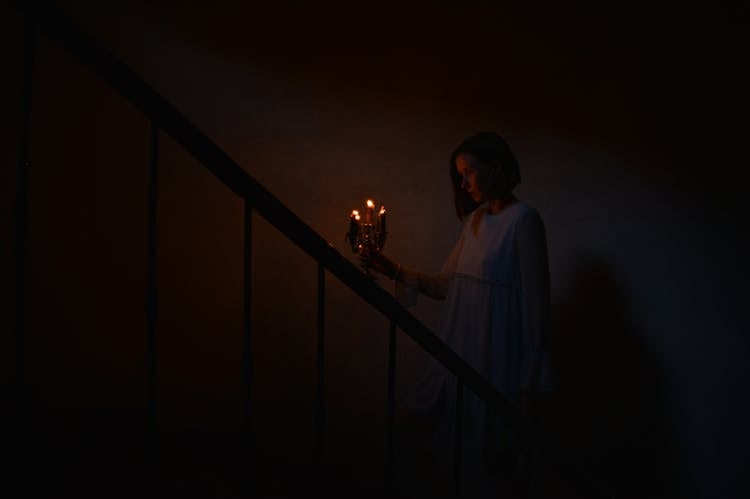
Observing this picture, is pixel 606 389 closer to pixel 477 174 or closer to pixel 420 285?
pixel 420 285

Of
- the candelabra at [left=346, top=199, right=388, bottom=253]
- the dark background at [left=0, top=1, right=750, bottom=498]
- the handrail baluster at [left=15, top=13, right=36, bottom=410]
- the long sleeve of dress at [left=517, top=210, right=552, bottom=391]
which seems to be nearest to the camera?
the handrail baluster at [left=15, top=13, right=36, bottom=410]

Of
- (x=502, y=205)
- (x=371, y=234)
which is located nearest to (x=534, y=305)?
(x=502, y=205)

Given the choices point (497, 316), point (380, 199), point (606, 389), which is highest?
point (380, 199)

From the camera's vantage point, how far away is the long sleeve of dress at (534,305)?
222cm

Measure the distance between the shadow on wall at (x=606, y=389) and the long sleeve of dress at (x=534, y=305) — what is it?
115 cm

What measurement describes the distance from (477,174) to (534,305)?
57 centimetres

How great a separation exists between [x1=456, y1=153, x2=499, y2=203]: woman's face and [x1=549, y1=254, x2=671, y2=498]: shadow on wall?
1.10m

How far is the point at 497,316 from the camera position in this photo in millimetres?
2363

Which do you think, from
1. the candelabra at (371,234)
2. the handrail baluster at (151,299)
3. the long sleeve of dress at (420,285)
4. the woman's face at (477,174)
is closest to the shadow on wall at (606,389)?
the long sleeve of dress at (420,285)

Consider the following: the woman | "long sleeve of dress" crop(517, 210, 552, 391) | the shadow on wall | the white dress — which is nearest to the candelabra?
the woman

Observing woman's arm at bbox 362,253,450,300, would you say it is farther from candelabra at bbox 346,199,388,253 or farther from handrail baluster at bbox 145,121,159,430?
handrail baluster at bbox 145,121,159,430

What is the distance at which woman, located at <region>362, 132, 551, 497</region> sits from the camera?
7.38 ft

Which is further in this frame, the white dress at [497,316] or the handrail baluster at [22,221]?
the white dress at [497,316]

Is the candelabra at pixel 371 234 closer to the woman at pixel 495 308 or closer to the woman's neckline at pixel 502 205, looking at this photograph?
the woman at pixel 495 308
